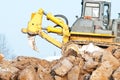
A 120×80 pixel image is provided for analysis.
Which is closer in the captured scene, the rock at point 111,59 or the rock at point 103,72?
the rock at point 103,72

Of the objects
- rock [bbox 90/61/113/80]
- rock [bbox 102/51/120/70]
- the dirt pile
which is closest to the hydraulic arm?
the dirt pile

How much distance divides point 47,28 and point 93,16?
1.50 meters

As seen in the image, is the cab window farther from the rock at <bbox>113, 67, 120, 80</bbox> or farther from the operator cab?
the rock at <bbox>113, 67, 120, 80</bbox>

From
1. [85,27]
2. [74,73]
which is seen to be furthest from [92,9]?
[74,73]

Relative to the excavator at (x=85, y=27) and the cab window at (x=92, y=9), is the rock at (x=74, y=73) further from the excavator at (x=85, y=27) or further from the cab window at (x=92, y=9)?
the cab window at (x=92, y=9)

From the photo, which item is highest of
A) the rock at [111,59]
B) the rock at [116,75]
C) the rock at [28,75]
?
the rock at [111,59]

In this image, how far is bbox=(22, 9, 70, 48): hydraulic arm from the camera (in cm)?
1302

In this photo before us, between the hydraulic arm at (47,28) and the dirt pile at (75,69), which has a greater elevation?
the hydraulic arm at (47,28)

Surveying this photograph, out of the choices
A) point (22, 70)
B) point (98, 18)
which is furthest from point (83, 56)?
point (98, 18)

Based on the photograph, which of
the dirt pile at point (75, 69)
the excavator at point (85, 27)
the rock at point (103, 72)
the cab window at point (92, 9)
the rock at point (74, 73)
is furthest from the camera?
the cab window at point (92, 9)

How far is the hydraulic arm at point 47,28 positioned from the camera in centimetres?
1302

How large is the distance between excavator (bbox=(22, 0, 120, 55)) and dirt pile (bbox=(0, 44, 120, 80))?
262 centimetres

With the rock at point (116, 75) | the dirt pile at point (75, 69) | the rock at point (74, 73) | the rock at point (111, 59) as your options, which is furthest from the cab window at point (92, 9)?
the rock at point (116, 75)

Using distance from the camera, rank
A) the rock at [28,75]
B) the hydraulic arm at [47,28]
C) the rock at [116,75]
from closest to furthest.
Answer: the rock at [116,75]
the rock at [28,75]
the hydraulic arm at [47,28]
